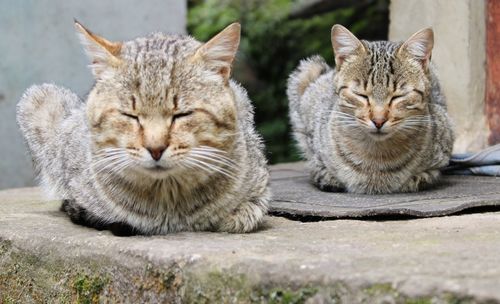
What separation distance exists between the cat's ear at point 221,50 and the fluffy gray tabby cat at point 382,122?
5.06ft

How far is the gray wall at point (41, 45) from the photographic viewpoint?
7320mm

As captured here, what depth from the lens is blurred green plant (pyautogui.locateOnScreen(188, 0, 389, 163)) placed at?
32.4ft

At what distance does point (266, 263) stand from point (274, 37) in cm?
745

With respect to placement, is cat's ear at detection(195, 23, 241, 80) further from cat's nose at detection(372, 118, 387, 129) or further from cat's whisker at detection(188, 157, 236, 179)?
cat's nose at detection(372, 118, 387, 129)

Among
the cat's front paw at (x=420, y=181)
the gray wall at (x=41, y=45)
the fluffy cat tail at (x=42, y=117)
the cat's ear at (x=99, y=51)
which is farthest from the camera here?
the gray wall at (x=41, y=45)

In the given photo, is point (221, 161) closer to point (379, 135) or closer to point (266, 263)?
point (266, 263)

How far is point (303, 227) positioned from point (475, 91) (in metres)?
2.91

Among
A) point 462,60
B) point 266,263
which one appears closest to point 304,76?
point 462,60

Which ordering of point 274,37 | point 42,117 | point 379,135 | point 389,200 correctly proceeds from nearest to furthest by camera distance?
point 389,200 < point 42,117 < point 379,135 < point 274,37

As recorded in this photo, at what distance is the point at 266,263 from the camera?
3248 millimetres

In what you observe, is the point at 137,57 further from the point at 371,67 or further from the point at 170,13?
the point at 170,13

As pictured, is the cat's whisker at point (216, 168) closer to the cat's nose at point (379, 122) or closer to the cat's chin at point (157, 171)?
the cat's chin at point (157, 171)

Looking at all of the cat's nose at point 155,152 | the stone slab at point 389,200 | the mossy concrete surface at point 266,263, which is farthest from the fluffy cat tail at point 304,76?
the cat's nose at point 155,152

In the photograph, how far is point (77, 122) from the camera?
15.2 ft
